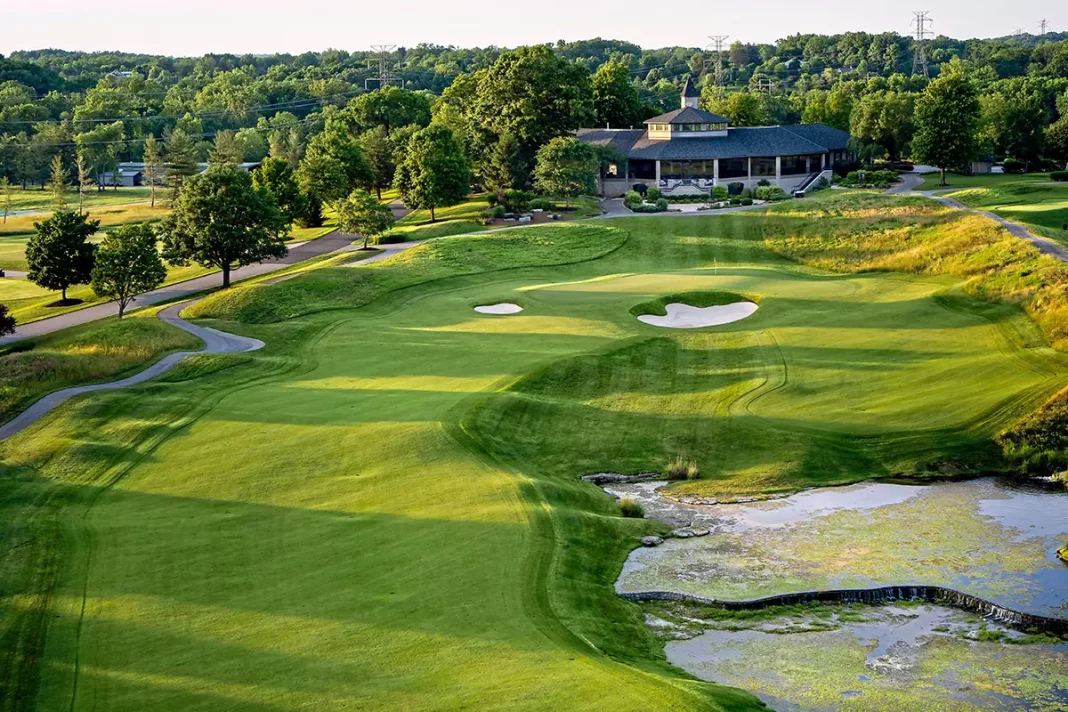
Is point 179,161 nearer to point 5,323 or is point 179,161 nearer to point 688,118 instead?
point 688,118

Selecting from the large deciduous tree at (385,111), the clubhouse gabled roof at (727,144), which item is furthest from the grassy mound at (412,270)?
the large deciduous tree at (385,111)

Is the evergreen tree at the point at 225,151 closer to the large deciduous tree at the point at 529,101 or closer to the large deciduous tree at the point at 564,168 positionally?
the large deciduous tree at the point at 529,101

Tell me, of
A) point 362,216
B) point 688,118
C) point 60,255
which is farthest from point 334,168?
point 60,255

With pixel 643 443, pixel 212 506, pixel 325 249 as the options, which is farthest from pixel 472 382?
pixel 325 249

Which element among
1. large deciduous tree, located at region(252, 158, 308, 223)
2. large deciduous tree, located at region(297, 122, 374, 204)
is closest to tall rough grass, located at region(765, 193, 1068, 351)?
large deciduous tree, located at region(252, 158, 308, 223)

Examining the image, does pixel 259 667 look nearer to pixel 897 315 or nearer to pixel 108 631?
pixel 108 631
